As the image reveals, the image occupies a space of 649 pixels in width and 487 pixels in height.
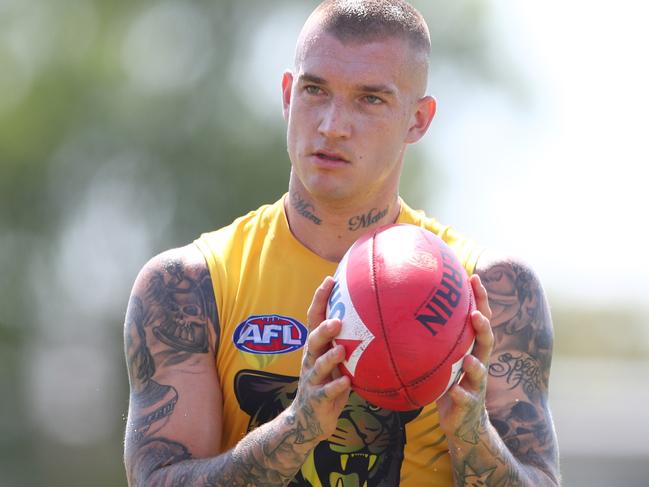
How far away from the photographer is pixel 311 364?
4.82 metres

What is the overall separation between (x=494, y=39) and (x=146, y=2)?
24.0ft

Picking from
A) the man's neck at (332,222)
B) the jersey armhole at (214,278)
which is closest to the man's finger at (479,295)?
the man's neck at (332,222)

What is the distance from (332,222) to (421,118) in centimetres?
72

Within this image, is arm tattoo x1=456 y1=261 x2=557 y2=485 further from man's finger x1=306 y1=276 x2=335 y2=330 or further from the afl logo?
man's finger x1=306 y1=276 x2=335 y2=330

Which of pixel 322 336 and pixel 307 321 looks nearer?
pixel 322 336

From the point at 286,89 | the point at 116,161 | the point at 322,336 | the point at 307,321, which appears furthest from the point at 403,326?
the point at 116,161

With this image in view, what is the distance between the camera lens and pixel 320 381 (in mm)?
4781

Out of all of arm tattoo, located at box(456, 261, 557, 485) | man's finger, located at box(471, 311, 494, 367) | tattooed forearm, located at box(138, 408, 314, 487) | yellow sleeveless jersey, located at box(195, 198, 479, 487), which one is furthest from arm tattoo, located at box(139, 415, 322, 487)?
arm tattoo, located at box(456, 261, 557, 485)

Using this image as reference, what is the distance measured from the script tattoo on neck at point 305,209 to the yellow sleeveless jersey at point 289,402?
0.30 meters

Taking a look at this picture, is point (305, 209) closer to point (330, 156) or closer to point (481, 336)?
point (330, 156)

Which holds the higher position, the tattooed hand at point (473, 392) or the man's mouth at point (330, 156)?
the man's mouth at point (330, 156)

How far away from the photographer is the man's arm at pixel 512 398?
5.18 meters

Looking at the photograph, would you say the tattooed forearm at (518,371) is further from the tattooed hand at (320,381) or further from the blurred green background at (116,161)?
the blurred green background at (116,161)

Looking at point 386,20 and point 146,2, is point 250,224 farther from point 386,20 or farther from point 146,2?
point 146,2
